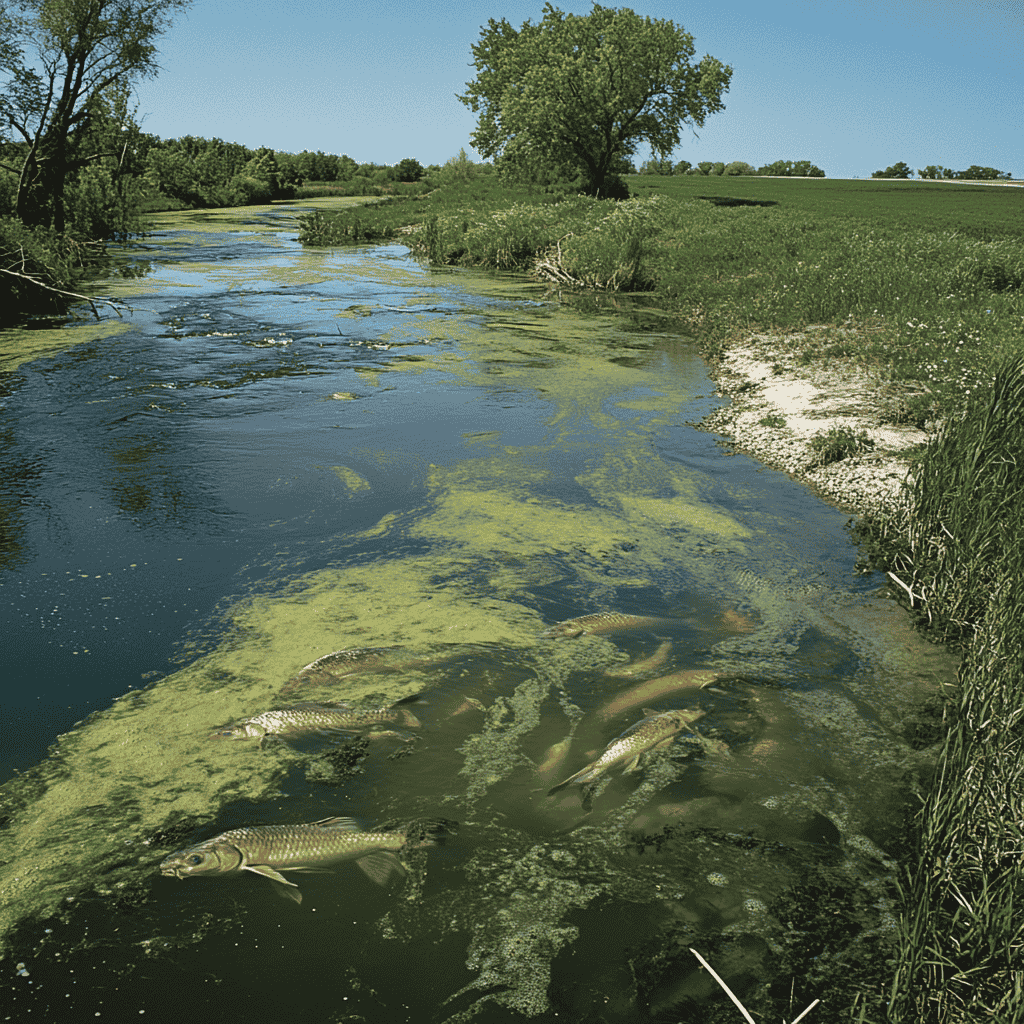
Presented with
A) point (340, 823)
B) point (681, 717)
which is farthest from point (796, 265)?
point (340, 823)

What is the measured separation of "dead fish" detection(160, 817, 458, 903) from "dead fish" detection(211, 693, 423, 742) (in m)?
0.60

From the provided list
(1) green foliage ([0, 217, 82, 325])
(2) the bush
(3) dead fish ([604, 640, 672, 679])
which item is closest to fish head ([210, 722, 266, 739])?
(3) dead fish ([604, 640, 672, 679])

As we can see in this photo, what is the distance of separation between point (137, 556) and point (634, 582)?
10.3 feet

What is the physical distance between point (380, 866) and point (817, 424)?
648cm

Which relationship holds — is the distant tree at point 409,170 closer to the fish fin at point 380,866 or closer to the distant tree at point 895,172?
the distant tree at point 895,172

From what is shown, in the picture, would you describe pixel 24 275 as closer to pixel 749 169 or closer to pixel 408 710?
pixel 408 710

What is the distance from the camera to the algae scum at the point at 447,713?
2494 mm

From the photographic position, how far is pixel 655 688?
385 cm

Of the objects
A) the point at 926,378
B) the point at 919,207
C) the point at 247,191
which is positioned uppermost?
the point at 247,191

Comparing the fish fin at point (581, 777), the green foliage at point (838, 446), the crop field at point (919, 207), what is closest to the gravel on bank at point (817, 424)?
the green foliage at point (838, 446)

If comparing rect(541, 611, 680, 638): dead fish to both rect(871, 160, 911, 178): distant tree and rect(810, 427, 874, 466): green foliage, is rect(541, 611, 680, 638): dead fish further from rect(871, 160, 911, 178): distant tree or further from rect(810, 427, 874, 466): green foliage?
rect(871, 160, 911, 178): distant tree

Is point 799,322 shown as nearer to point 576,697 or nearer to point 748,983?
point 576,697

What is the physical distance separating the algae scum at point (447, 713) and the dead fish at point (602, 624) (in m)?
0.02

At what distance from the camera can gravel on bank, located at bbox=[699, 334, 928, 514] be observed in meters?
6.54
